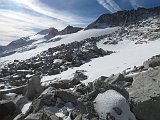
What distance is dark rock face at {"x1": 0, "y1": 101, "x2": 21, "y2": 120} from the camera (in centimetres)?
1137

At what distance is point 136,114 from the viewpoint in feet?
29.1

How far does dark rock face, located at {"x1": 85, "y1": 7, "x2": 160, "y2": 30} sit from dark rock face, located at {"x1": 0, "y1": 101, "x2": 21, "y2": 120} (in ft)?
302

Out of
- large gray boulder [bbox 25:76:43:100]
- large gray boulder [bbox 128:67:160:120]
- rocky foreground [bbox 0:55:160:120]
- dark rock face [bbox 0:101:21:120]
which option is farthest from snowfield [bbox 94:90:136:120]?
large gray boulder [bbox 25:76:43:100]

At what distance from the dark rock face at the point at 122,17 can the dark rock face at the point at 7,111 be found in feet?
302

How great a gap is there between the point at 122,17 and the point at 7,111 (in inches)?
3935

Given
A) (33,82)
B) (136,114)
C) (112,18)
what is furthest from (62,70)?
(112,18)

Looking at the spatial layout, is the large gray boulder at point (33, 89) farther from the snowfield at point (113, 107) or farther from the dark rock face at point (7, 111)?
the snowfield at point (113, 107)

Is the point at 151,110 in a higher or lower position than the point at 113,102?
lower

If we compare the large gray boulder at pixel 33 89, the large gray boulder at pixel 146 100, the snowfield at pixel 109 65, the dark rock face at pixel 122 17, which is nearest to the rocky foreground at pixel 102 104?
the large gray boulder at pixel 146 100

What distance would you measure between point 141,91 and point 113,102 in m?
1.87

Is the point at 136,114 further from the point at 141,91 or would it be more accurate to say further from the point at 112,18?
the point at 112,18

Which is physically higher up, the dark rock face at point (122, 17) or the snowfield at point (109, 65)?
the snowfield at point (109, 65)

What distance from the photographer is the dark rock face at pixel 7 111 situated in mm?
11367

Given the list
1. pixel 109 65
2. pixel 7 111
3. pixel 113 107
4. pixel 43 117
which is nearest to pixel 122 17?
pixel 109 65
